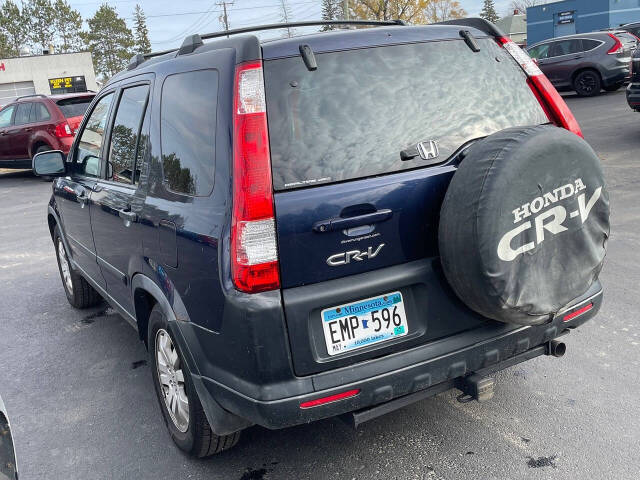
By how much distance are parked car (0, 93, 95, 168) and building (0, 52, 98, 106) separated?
39215 mm

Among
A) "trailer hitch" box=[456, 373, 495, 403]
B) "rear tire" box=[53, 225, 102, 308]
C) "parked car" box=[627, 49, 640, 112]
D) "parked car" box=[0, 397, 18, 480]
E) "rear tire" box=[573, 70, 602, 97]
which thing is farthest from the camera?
"rear tire" box=[573, 70, 602, 97]

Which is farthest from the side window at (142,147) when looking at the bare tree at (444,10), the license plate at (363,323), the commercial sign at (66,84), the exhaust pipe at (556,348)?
the bare tree at (444,10)

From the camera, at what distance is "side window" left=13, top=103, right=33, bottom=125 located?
1482 cm

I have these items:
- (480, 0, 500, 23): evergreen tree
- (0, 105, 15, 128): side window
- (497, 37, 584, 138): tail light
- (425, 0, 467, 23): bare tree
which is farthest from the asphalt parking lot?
(480, 0, 500, 23): evergreen tree

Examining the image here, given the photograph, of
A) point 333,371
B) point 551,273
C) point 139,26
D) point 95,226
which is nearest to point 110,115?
point 95,226

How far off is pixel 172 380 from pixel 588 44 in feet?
61.5

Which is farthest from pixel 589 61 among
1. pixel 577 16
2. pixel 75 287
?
pixel 577 16

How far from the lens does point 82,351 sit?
476 cm

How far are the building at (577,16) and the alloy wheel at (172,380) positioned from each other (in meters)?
43.9

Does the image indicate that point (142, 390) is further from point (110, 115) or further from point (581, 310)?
point (581, 310)

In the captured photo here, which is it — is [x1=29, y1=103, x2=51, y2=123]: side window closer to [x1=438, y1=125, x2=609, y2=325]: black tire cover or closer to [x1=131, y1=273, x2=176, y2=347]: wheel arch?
[x1=131, y1=273, x2=176, y2=347]: wheel arch

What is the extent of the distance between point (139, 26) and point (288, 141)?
11072 centimetres

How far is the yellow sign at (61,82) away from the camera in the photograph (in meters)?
53.5

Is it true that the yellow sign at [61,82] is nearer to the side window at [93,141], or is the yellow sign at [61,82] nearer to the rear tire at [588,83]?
the rear tire at [588,83]
